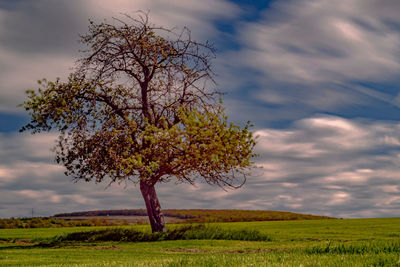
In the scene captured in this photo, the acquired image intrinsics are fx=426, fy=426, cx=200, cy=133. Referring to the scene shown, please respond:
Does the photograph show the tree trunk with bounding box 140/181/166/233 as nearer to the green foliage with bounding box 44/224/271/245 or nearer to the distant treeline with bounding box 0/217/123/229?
the green foliage with bounding box 44/224/271/245

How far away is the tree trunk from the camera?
3059cm

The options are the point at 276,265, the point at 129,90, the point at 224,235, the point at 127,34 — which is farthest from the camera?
the point at 129,90

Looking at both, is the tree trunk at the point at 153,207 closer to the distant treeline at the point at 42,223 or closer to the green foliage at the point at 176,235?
Result: the green foliage at the point at 176,235

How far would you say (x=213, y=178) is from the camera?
95.2 ft

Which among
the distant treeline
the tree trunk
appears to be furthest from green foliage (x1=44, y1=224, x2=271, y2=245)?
the distant treeline

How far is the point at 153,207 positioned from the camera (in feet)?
101

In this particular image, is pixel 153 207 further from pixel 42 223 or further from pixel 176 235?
pixel 42 223

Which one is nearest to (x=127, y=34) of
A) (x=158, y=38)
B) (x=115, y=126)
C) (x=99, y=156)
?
(x=158, y=38)

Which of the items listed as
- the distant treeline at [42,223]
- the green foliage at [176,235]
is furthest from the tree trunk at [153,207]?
the distant treeline at [42,223]

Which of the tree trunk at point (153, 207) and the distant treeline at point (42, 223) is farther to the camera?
the distant treeline at point (42, 223)

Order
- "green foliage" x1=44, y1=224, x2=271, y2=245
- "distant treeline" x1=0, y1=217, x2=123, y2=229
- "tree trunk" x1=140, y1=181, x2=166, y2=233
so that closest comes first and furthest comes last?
"green foliage" x1=44, y1=224, x2=271, y2=245 < "tree trunk" x1=140, y1=181, x2=166, y2=233 < "distant treeline" x1=0, y1=217, x2=123, y2=229

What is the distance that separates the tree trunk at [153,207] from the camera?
30.6 m

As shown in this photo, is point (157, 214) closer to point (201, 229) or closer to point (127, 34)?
point (201, 229)

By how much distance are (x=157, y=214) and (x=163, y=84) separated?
955 centimetres
